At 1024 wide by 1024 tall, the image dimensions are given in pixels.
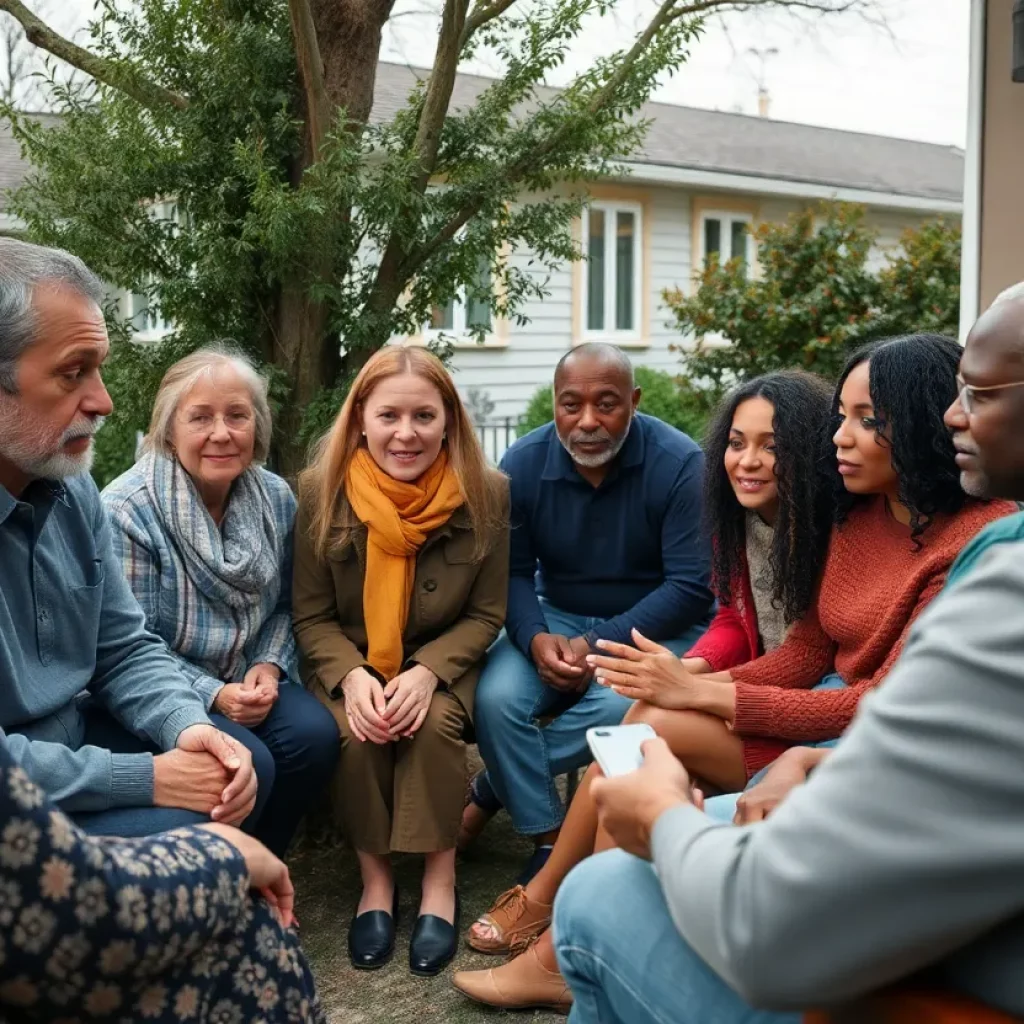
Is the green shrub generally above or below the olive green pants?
above

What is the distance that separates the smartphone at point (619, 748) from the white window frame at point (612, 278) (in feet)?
42.8

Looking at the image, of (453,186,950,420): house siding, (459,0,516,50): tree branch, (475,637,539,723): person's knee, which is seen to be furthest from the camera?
(453,186,950,420): house siding

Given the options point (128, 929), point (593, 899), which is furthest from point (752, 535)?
point (128, 929)

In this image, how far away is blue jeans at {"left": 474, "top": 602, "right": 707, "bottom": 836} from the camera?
11.9 ft

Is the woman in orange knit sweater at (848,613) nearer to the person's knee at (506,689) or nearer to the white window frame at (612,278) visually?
the person's knee at (506,689)

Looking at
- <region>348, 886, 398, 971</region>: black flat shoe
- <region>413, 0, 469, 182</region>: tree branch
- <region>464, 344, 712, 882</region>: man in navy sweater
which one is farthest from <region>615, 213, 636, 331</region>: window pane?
<region>348, 886, 398, 971</region>: black flat shoe

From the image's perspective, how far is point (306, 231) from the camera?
4320mm

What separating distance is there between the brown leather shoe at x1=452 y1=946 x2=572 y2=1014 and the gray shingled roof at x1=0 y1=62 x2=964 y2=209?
11152mm

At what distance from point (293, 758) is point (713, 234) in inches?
553

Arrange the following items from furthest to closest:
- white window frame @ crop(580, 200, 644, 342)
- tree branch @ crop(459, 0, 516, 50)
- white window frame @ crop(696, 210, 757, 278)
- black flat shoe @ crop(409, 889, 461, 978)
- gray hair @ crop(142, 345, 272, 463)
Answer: white window frame @ crop(696, 210, 757, 278)
white window frame @ crop(580, 200, 644, 342)
tree branch @ crop(459, 0, 516, 50)
gray hair @ crop(142, 345, 272, 463)
black flat shoe @ crop(409, 889, 461, 978)

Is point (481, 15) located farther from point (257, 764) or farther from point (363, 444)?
point (257, 764)

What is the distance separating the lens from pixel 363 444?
3812 millimetres

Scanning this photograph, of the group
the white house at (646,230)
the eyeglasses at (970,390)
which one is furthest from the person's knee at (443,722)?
the white house at (646,230)

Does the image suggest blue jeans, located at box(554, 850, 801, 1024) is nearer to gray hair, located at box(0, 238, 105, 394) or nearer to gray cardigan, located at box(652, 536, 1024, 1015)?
gray cardigan, located at box(652, 536, 1024, 1015)
